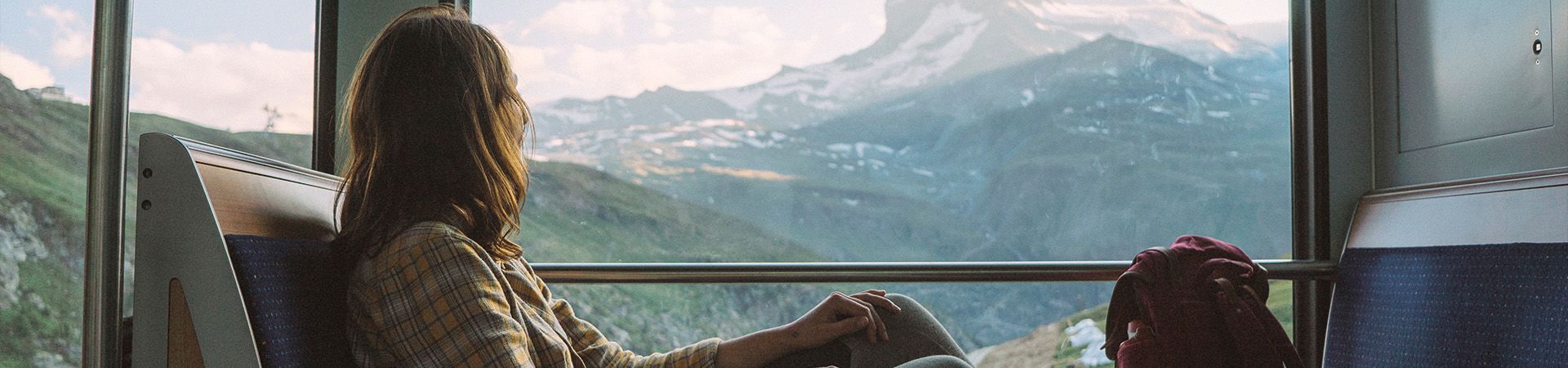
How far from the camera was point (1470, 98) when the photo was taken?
1.80 meters

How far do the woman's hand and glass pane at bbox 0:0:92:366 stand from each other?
39.9 inches

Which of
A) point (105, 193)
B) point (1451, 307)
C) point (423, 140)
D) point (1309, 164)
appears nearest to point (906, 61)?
point (1309, 164)

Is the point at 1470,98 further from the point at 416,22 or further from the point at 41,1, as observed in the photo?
the point at 41,1

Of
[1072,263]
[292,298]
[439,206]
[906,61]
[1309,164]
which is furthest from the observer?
[906,61]

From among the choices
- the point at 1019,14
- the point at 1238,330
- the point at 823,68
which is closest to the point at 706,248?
the point at 823,68

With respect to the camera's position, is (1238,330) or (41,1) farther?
(1238,330)

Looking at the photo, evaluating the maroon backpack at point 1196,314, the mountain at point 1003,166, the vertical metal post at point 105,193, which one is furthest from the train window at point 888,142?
the vertical metal post at point 105,193

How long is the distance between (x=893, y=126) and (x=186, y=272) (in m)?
2.54

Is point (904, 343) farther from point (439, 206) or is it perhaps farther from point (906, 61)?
point (906, 61)

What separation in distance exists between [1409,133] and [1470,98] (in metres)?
0.18

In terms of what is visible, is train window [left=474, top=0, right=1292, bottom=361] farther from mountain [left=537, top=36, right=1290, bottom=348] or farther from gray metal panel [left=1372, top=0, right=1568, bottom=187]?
gray metal panel [left=1372, top=0, right=1568, bottom=187]

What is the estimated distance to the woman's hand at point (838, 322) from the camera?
5.18ft

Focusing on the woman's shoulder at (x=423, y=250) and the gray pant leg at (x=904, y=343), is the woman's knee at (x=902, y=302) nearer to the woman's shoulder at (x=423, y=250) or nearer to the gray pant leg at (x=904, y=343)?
the gray pant leg at (x=904, y=343)

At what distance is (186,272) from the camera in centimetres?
95
